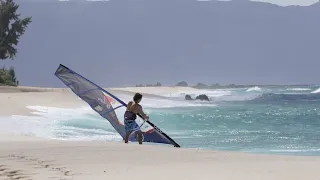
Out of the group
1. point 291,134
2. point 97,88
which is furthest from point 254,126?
point 97,88

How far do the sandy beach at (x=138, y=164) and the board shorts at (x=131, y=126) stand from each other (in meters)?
0.87

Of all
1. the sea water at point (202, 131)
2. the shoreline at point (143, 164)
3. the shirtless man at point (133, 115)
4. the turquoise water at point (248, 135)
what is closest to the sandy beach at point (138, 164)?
the shoreline at point (143, 164)

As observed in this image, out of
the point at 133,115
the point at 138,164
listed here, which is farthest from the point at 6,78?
the point at 138,164

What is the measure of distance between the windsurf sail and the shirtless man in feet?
2.11

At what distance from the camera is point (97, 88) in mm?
13898

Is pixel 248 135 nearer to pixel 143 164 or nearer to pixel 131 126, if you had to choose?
pixel 131 126

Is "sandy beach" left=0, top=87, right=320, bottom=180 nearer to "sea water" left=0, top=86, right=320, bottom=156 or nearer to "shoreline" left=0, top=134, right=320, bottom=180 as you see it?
"shoreline" left=0, top=134, right=320, bottom=180

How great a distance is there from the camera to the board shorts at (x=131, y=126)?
39.9ft

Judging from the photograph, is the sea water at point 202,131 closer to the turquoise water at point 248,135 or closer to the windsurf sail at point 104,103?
the turquoise water at point 248,135

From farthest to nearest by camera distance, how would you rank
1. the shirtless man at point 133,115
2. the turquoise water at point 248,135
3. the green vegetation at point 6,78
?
the green vegetation at point 6,78, the turquoise water at point 248,135, the shirtless man at point 133,115

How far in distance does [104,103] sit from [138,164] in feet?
17.1

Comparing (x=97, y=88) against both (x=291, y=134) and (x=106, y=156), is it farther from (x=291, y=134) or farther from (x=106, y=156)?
(x=291, y=134)

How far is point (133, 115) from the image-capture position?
39.6 feet

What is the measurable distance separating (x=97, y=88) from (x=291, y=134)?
7.15 meters
